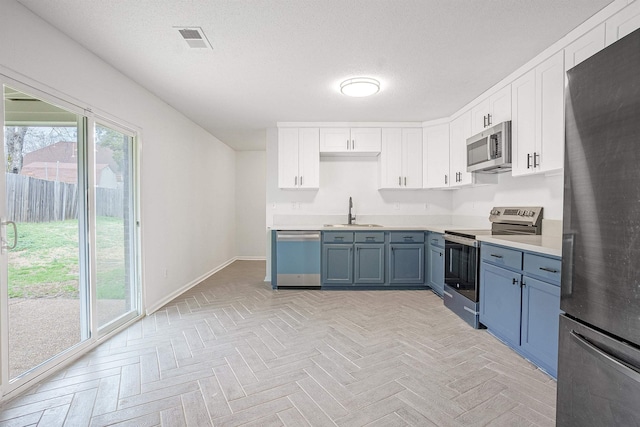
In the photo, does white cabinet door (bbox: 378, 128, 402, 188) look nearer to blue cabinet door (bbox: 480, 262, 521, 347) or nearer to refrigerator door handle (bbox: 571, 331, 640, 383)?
blue cabinet door (bbox: 480, 262, 521, 347)

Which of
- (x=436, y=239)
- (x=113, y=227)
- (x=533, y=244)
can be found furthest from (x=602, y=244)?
(x=113, y=227)

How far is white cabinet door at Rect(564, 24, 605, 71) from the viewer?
2.05 metres

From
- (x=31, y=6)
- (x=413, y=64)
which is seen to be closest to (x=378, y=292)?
(x=413, y=64)

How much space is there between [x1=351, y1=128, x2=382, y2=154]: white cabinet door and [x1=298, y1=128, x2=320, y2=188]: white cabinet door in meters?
0.55

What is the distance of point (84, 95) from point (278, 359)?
265 cm

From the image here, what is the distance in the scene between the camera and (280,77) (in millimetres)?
3041

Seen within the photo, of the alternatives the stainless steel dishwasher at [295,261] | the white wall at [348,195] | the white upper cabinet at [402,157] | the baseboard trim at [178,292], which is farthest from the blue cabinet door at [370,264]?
the baseboard trim at [178,292]

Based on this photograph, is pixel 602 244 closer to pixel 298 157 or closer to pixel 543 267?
pixel 543 267

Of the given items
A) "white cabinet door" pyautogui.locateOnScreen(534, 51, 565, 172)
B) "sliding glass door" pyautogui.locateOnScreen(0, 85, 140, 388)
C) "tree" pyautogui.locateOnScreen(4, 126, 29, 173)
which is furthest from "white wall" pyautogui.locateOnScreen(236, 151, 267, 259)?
"white cabinet door" pyautogui.locateOnScreen(534, 51, 565, 172)

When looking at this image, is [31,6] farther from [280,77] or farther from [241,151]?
[241,151]

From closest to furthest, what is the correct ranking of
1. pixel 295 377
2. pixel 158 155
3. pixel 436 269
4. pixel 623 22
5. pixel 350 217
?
pixel 623 22 < pixel 295 377 < pixel 158 155 < pixel 436 269 < pixel 350 217

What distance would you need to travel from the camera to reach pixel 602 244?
3.63 feet

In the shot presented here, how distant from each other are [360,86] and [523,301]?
94.1 inches

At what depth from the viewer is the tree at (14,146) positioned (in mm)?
1975
